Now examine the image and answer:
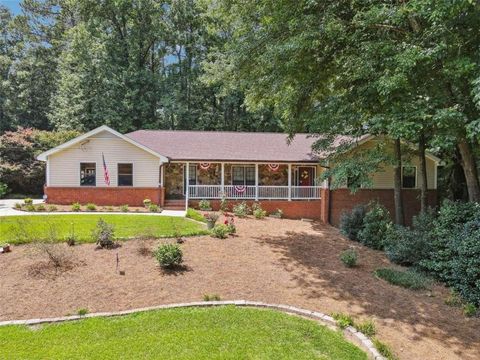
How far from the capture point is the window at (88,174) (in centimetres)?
1748

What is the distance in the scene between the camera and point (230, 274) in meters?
7.99

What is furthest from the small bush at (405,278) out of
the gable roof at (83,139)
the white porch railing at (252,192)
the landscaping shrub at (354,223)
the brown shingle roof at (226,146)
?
the gable roof at (83,139)

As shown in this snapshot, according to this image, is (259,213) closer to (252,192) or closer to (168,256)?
(252,192)

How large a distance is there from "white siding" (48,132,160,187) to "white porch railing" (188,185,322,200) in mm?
2378

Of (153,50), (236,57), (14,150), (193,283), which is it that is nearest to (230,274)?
(193,283)

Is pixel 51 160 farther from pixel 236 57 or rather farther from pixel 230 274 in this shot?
pixel 230 274

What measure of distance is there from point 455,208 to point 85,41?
30.1 m

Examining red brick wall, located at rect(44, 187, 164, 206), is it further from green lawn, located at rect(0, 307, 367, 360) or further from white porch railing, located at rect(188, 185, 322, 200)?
green lawn, located at rect(0, 307, 367, 360)

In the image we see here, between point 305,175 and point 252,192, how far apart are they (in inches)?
194

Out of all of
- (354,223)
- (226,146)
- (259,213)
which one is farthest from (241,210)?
(226,146)

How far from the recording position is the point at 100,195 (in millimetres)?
17078

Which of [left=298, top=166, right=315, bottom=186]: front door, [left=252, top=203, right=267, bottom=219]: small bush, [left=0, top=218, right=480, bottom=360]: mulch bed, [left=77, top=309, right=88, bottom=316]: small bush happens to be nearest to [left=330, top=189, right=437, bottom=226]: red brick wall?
[left=252, top=203, right=267, bottom=219]: small bush

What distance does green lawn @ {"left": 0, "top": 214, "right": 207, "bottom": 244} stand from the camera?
10.2 m

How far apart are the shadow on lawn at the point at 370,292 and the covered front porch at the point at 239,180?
20.6 feet
